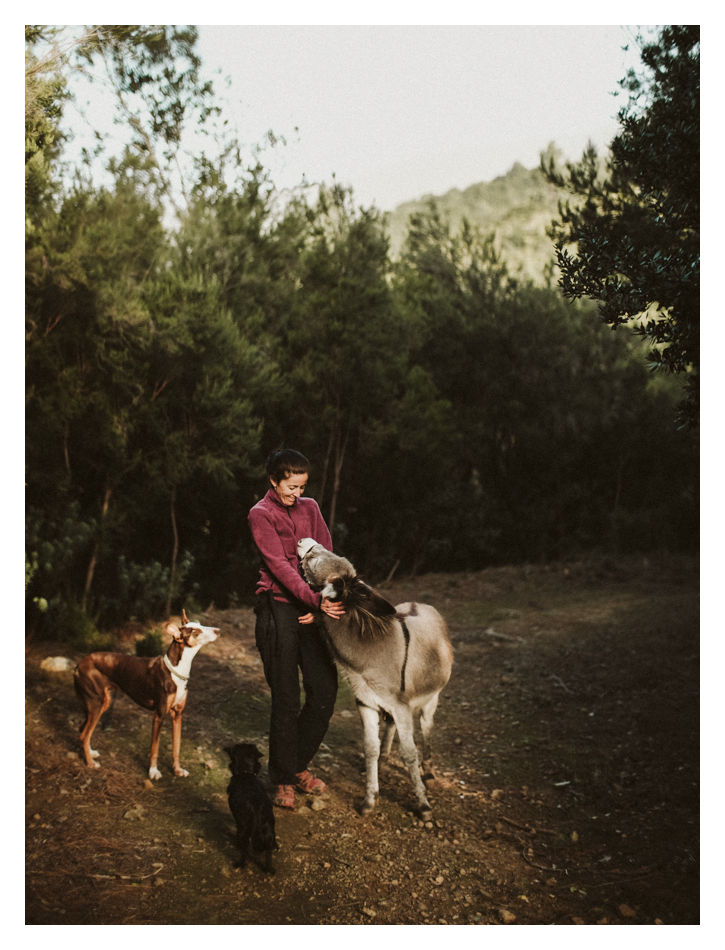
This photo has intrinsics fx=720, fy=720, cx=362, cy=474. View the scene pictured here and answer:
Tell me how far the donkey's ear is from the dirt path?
37.3 inches

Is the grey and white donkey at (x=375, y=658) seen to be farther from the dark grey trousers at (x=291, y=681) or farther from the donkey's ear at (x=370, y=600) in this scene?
the dark grey trousers at (x=291, y=681)

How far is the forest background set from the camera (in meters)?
4.09

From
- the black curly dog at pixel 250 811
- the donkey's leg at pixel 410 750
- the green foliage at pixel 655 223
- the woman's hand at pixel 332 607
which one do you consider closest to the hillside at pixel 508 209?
the green foliage at pixel 655 223

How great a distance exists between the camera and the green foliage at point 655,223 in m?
3.63

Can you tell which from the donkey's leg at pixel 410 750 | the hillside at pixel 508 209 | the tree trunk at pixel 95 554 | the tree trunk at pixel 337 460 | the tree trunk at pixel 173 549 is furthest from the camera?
the tree trunk at pixel 337 460

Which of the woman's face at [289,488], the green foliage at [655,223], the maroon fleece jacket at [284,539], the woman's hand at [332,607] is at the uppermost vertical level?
the green foliage at [655,223]

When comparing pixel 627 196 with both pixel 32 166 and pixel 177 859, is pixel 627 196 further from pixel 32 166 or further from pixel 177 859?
pixel 177 859

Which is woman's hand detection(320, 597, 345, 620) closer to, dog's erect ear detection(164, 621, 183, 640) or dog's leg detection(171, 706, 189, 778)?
dog's erect ear detection(164, 621, 183, 640)

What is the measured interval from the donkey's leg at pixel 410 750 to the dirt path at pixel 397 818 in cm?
8

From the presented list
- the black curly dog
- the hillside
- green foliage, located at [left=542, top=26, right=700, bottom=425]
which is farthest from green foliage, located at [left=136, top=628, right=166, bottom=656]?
the hillside

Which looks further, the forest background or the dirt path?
the forest background

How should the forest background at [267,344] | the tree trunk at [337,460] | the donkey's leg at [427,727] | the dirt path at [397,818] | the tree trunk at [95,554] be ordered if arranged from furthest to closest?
the tree trunk at [337,460], the tree trunk at [95,554], the forest background at [267,344], the donkey's leg at [427,727], the dirt path at [397,818]

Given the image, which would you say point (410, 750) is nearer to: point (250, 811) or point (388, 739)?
point (388, 739)

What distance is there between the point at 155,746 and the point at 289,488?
1.41 metres
